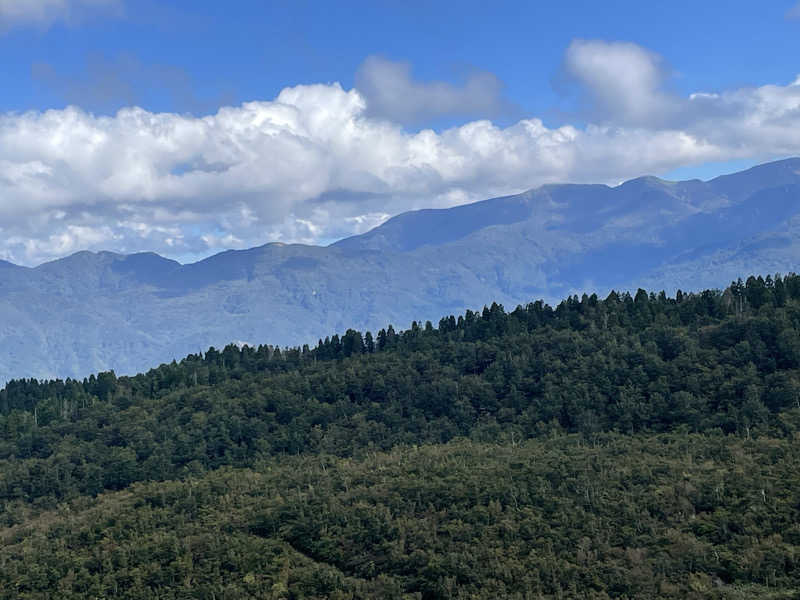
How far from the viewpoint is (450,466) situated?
4510 inches

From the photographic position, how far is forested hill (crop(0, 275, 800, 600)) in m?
86.9

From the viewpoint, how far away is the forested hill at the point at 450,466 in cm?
8694

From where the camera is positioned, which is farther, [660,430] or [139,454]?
[139,454]

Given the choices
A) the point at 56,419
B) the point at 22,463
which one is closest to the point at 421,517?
the point at 22,463

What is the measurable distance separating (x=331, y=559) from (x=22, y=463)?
76905 mm

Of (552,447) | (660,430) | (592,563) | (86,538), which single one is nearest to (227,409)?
(86,538)

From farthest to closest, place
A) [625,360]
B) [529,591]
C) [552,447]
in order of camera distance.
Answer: [625,360] < [552,447] < [529,591]

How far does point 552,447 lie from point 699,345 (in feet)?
129

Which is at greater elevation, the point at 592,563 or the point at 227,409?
the point at 227,409

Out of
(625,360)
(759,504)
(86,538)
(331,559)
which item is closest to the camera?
(759,504)

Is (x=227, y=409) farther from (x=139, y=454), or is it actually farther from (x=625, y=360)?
(x=625, y=360)

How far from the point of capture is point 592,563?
84.8 meters

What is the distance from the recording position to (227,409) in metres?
158

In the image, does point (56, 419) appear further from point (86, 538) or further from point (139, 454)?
point (86, 538)
